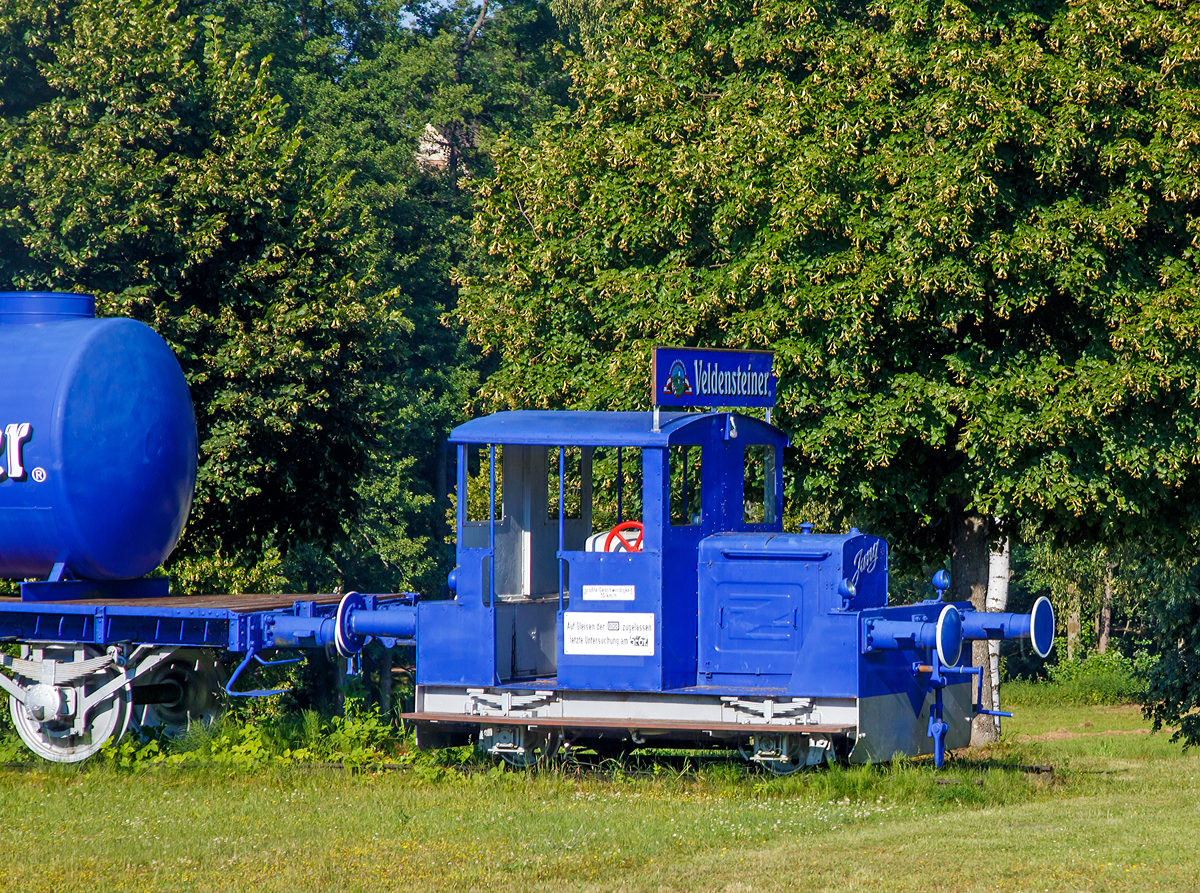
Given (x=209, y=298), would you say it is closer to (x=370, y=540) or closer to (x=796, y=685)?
(x=796, y=685)

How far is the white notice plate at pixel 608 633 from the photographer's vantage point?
12.4 m

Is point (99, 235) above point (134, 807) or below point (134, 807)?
above

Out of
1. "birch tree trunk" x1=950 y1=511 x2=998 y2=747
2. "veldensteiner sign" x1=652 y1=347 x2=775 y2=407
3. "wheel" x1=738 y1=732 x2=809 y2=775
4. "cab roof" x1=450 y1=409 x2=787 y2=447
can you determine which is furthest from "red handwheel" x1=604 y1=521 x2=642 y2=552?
"birch tree trunk" x1=950 y1=511 x2=998 y2=747

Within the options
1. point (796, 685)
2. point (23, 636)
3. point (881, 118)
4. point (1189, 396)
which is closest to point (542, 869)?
point (796, 685)

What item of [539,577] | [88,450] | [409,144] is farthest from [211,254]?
[409,144]

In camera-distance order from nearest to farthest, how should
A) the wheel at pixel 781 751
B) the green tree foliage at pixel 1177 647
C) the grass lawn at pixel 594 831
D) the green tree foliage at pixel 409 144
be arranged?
the grass lawn at pixel 594 831 → the wheel at pixel 781 751 → the green tree foliage at pixel 1177 647 → the green tree foliage at pixel 409 144

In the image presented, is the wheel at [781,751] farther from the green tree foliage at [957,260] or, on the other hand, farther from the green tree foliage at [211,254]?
the green tree foliage at [211,254]

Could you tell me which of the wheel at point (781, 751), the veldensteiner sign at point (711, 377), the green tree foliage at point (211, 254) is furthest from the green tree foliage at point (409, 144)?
the wheel at point (781, 751)

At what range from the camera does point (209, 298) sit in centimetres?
2202

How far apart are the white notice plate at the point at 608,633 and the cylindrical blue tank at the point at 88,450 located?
4.77 meters

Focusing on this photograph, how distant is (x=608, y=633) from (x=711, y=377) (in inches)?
100

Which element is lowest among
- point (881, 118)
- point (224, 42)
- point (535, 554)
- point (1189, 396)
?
point (535, 554)

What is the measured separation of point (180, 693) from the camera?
15117 millimetres

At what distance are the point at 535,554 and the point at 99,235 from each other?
1117 cm
